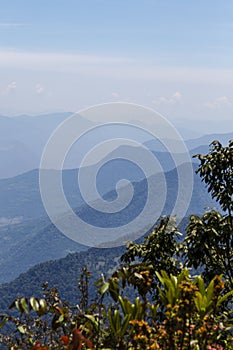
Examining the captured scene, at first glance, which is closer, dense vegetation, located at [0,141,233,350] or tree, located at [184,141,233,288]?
dense vegetation, located at [0,141,233,350]

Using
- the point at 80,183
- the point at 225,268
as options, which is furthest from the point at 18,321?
the point at 80,183

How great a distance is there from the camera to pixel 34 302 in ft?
8.78

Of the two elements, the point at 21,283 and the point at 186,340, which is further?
the point at 21,283

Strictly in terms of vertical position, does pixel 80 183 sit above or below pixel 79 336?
above

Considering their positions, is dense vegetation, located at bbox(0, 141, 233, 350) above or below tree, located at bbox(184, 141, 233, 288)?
below

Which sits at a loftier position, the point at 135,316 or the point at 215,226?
the point at 215,226

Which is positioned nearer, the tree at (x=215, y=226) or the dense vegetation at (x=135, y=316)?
the dense vegetation at (x=135, y=316)

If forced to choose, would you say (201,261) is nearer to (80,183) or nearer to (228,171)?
(228,171)

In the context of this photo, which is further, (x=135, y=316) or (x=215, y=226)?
(x=215, y=226)

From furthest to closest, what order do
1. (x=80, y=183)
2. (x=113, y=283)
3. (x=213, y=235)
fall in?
(x=80, y=183) → (x=213, y=235) → (x=113, y=283)

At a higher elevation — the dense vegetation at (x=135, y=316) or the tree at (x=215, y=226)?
the tree at (x=215, y=226)

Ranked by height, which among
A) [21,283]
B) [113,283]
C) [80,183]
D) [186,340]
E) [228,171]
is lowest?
[186,340]

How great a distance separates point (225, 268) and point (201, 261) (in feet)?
1.31

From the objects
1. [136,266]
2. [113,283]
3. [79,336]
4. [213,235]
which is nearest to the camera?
[79,336]
